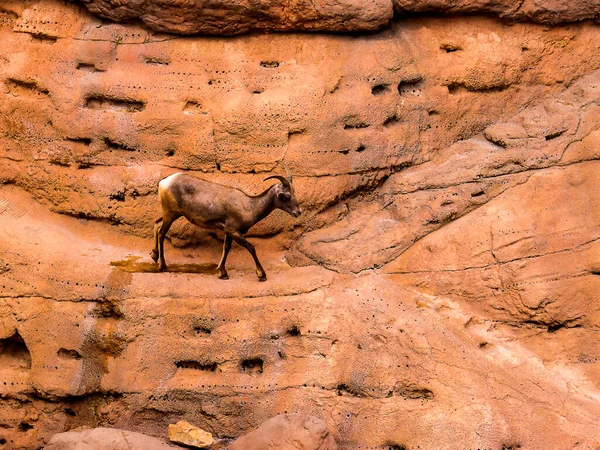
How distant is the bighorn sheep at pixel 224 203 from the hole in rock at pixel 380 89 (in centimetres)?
155

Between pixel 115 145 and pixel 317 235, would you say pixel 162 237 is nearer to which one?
pixel 115 145

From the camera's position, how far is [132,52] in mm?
11453

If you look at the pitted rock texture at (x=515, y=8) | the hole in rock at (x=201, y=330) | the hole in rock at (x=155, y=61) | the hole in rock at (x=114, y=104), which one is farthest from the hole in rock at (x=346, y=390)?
the pitted rock texture at (x=515, y=8)

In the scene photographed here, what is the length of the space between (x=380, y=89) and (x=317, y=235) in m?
1.68

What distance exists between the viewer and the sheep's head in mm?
10570

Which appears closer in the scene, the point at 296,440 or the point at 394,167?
the point at 296,440

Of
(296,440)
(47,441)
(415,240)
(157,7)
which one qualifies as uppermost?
(157,7)

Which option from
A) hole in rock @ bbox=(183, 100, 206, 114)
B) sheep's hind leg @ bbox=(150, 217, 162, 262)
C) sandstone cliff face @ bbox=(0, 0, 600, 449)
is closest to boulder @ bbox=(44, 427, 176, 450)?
sandstone cliff face @ bbox=(0, 0, 600, 449)

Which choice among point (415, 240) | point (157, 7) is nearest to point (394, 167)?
point (415, 240)

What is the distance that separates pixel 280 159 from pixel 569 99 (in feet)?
10.5

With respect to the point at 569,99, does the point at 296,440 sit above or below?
below

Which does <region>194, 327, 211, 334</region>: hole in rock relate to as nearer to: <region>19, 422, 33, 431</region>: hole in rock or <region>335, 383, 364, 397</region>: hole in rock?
<region>335, 383, 364, 397</region>: hole in rock

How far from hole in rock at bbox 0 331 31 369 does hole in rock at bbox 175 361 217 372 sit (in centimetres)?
153

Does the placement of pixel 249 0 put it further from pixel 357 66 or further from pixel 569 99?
pixel 569 99
